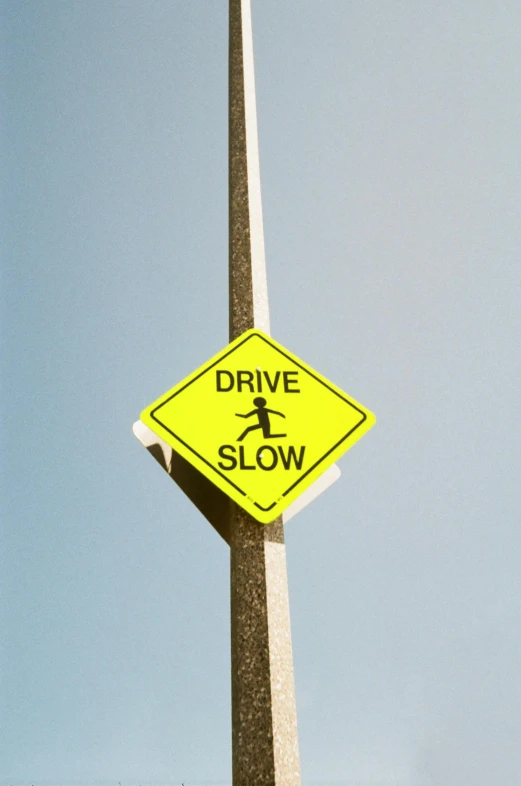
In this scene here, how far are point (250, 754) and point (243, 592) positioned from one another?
47 centimetres

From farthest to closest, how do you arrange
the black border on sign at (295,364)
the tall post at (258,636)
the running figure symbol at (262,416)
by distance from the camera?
1. the running figure symbol at (262,416)
2. the black border on sign at (295,364)
3. the tall post at (258,636)

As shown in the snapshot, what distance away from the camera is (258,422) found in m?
2.36

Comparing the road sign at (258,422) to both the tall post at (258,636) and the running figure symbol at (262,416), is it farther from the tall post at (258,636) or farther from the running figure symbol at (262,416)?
the tall post at (258,636)

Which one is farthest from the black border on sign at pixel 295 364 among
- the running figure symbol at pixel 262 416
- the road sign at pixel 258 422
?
the running figure symbol at pixel 262 416

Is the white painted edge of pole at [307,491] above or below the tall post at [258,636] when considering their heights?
above

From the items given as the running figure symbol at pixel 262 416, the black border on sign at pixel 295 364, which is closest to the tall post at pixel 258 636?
the black border on sign at pixel 295 364

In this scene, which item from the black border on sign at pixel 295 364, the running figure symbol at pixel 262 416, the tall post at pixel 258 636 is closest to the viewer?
the tall post at pixel 258 636

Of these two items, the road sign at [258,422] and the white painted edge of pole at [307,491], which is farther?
the white painted edge of pole at [307,491]

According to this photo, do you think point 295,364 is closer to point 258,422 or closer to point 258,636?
point 258,422

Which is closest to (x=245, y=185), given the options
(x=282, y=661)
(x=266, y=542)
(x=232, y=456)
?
(x=232, y=456)

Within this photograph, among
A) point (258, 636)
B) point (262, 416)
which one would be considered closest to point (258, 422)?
point (262, 416)

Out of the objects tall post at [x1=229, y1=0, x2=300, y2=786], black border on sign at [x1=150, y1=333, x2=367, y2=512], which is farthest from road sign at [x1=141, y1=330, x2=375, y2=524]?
tall post at [x1=229, y1=0, x2=300, y2=786]

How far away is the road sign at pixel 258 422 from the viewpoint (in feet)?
7.40

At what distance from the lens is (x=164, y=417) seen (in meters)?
2.38
